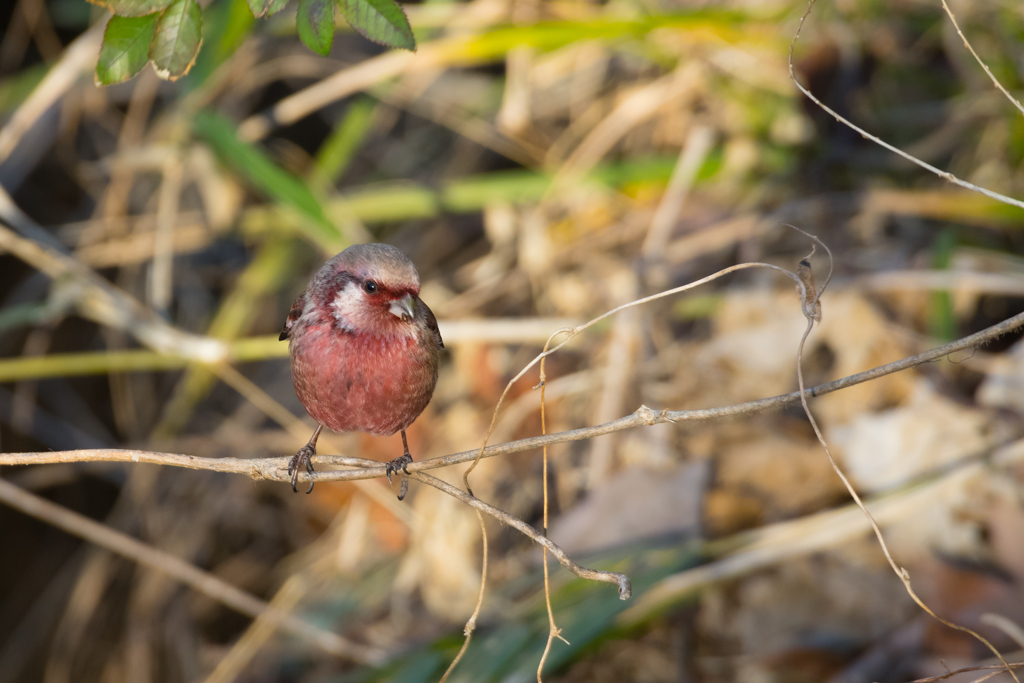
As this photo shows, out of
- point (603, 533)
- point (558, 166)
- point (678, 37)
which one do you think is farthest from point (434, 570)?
point (678, 37)

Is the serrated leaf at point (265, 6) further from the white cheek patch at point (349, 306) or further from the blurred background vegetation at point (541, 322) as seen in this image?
the blurred background vegetation at point (541, 322)

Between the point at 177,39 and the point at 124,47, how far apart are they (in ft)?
0.35

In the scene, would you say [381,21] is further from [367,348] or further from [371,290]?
[367,348]

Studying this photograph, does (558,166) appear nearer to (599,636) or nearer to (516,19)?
(516,19)

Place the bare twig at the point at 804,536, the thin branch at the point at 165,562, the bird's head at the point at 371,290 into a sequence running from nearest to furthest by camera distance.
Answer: the bird's head at the point at 371,290 < the thin branch at the point at 165,562 < the bare twig at the point at 804,536

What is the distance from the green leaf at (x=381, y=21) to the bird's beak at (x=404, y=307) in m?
0.46

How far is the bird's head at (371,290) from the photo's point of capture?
1.48 meters

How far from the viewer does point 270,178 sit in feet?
10.1

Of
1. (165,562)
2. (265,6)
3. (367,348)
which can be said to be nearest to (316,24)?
(265,6)

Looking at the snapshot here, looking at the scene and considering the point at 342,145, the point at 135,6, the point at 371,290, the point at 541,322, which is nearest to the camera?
the point at 135,6

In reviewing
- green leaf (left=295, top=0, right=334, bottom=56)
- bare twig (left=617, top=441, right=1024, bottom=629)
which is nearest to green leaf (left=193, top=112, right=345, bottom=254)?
green leaf (left=295, top=0, right=334, bottom=56)

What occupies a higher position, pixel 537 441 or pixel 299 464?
pixel 299 464

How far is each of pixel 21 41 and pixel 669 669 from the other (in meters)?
5.16

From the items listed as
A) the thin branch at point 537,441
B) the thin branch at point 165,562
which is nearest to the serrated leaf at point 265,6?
the thin branch at point 537,441
